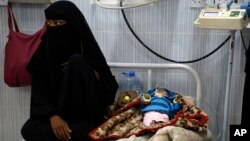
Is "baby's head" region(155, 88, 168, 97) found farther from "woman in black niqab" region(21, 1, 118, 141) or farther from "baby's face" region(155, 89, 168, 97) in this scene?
"woman in black niqab" region(21, 1, 118, 141)

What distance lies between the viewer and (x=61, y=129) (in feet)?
6.68

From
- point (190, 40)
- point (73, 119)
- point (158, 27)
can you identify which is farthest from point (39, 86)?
point (190, 40)

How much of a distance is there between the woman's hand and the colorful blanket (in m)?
0.13

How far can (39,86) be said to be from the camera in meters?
2.22

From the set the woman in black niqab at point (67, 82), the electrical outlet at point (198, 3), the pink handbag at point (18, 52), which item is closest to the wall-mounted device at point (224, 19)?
the electrical outlet at point (198, 3)

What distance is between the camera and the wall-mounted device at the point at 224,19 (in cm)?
202

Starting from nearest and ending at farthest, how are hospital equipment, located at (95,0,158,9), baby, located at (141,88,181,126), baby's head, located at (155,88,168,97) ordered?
1. baby, located at (141,88,181,126)
2. baby's head, located at (155,88,168,97)
3. hospital equipment, located at (95,0,158,9)

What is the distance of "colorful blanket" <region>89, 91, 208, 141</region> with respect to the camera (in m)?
1.94

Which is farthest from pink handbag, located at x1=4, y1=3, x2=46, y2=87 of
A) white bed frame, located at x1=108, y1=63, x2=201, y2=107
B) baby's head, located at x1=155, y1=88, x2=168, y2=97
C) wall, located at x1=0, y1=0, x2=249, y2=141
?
baby's head, located at x1=155, y1=88, x2=168, y2=97

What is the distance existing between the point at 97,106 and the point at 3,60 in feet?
3.09

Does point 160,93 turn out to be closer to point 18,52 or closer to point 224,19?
point 224,19

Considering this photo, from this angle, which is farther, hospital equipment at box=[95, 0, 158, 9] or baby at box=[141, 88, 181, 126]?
hospital equipment at box=[95, 0, 158, 9]

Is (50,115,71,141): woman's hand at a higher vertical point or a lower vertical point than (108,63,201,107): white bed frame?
lower

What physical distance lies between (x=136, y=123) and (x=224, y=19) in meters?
0.74
